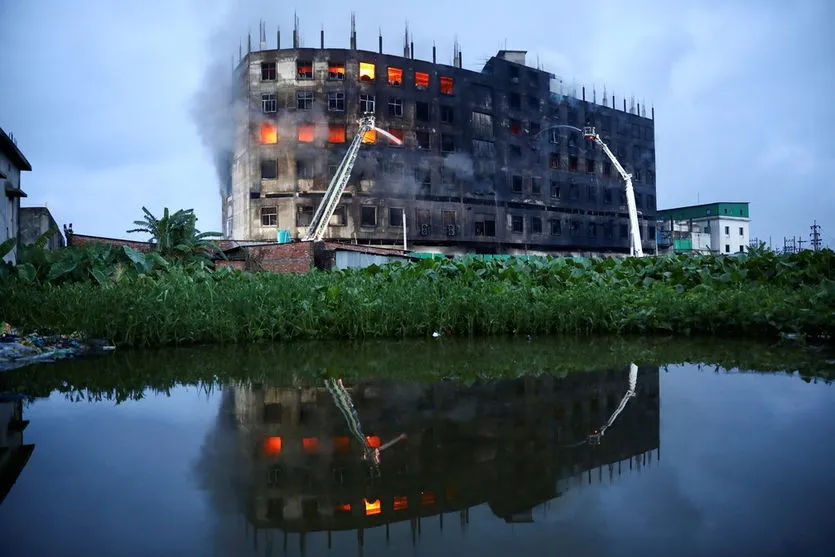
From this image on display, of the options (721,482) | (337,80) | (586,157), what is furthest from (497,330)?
(586,157)

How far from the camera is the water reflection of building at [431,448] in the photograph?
84.1 inches

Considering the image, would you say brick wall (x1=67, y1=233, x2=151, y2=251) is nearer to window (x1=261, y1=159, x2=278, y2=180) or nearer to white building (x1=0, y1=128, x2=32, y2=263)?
white building (x1=0, y1=128, x2=32, y2=263)

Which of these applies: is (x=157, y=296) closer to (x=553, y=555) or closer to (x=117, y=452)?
(x=117, y=452)

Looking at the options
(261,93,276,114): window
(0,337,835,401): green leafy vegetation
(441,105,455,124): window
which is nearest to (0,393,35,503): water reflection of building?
(0,337,835,401): green leafy vegetation

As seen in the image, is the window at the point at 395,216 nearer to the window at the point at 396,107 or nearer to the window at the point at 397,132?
the window at the point at 397,132

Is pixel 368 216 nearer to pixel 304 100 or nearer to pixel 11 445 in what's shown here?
pixel 304 100

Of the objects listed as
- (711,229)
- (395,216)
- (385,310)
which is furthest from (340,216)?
(711,229)

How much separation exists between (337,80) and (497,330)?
1259 inches

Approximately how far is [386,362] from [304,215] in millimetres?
31217

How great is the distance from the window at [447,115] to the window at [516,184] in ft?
21.3

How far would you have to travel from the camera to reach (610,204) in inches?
1940

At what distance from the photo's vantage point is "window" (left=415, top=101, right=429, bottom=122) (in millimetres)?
38750

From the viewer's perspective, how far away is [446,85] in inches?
1590

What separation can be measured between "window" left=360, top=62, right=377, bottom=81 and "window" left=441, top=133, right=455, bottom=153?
6.03m
